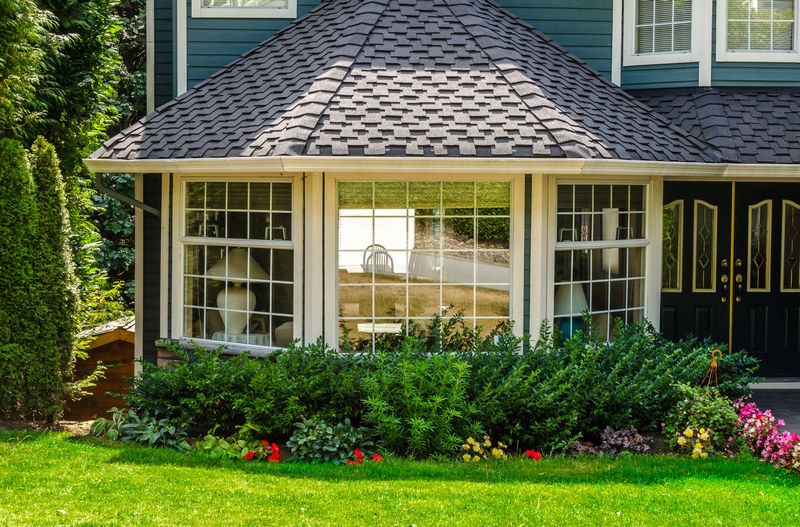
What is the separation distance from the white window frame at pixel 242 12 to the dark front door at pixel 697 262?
4.56 m

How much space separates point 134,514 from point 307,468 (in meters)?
1.41

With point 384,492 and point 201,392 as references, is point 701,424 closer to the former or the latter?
point 384,492

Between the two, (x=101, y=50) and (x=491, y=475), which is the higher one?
(x=101, y=50)

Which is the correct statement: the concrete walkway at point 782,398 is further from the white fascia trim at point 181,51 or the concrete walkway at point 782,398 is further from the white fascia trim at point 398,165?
the white fascia trim at point 181,51

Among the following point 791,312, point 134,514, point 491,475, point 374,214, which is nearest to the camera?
point 134,514

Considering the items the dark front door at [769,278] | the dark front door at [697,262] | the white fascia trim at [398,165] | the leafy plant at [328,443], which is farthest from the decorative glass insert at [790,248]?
the leafy plant at [328,443]

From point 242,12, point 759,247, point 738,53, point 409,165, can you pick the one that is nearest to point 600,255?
point 409,165

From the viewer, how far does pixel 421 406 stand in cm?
726

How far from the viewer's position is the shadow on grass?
663 centimetres

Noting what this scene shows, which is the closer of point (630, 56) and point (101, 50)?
point (630, 56)

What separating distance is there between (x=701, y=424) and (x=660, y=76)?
15.2ft

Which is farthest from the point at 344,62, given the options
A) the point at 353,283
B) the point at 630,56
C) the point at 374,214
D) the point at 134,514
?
the point at 134,514

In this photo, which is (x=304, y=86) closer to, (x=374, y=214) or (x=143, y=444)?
(x=374, y=214)

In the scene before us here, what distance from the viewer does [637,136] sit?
913cm
